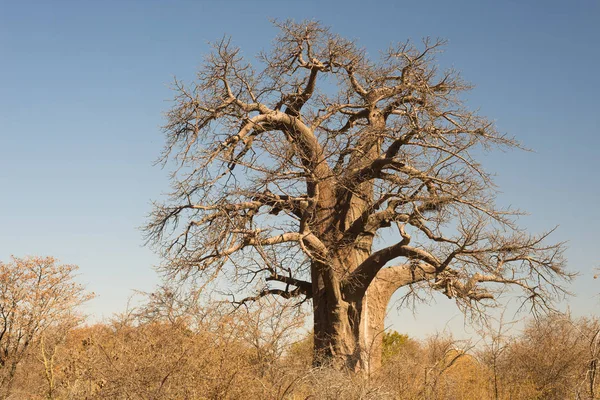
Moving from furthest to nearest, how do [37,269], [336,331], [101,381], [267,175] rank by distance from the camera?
1. [37,269]
2. [336,331]
3. [267,175]
4. [101,381]

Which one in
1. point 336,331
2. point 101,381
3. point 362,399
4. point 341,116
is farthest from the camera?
point 341,116

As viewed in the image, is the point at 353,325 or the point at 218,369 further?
the point at 353,325

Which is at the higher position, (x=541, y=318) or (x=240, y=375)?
(x=541, y=318)

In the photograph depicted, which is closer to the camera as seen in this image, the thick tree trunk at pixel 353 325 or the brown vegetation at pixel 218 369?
the brown vegetation at pixel 218 369

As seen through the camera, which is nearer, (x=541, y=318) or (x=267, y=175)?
(x=267, y=175)

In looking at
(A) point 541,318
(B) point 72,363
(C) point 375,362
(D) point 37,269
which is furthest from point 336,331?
(D) point 37,269

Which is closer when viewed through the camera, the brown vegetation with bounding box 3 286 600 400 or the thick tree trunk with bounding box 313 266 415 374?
the brown vegetation with bounding box 3 286 600 400

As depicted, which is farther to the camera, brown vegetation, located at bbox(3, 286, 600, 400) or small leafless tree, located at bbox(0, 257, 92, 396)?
small leafless tree, located at bbox(0, 257, 92, 396)

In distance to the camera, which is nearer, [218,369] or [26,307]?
[218,369]

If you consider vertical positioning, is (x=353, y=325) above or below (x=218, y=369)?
above

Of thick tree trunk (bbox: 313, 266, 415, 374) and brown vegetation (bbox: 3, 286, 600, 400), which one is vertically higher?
thick tree trunk (bbox: 313, 266, 415, 374)

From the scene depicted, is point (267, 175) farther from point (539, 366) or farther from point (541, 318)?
point (539, 366)

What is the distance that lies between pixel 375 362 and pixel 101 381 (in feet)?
16.2

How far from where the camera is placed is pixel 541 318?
10.9 metres
